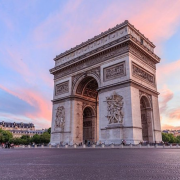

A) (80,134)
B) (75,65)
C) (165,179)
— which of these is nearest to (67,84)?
(75,65)

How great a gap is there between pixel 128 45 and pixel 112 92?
575 centimetres

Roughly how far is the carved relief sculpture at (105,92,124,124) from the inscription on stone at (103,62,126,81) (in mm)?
2323

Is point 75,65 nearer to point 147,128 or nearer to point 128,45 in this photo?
point 128,45

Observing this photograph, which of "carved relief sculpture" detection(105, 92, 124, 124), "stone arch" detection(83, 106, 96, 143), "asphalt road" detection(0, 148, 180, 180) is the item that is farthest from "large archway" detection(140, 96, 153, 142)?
"asphalt road" detection(0, 148, 180, 180)

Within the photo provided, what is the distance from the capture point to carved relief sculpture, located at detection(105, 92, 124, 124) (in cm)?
2098

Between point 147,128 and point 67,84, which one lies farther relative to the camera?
point 67,84

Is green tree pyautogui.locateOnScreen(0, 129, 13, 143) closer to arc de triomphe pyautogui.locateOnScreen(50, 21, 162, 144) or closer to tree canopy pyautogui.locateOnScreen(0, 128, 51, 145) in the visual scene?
tree canopy pyautogui.locateOnScreen(0, 128, 51, 145)

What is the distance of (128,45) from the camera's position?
72.0 feet

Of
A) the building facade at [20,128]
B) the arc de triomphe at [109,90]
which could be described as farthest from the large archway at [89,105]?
the building facade at [20,128]

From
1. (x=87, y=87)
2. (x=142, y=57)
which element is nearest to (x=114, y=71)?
(x=142, y=57)

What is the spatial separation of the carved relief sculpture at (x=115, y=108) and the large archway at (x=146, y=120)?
4.17m

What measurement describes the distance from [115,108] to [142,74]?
19.2 ft

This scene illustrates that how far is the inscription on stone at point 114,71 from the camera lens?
22.1 meters

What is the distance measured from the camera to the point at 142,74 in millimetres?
23672
